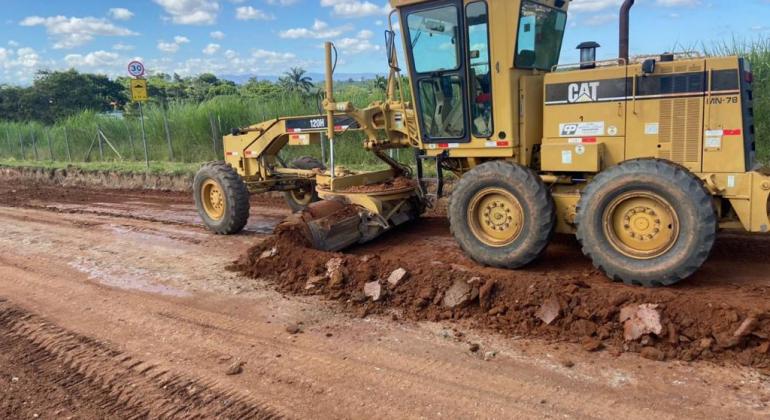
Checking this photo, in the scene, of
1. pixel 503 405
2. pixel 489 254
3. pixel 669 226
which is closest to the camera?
pixel 503 405

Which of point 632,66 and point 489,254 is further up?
point 632,66

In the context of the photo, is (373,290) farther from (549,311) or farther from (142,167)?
(142,167)

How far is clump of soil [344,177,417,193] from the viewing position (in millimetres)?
7258

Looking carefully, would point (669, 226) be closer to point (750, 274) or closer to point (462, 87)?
point (750, 274)

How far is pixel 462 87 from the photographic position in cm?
603

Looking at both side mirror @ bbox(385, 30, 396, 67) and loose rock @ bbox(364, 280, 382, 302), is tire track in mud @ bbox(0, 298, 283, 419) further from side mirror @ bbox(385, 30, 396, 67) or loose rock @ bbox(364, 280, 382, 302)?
side mirror @ bbox(385, 30, 396, 67)

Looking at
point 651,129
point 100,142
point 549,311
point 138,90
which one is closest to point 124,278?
point 549,311

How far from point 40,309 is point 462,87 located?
457 cm

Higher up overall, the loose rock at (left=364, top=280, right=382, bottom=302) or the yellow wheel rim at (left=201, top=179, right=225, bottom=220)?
the yellow wheel rim at (left=201, top=179, right=225, bottom=220)

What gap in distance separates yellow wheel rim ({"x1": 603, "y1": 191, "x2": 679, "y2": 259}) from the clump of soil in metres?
2.88

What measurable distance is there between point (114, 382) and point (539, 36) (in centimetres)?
494

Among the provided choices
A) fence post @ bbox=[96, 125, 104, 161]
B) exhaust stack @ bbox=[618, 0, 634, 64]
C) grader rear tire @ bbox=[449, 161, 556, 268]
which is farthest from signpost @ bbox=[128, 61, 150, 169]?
exhaust stack @ bbox=[618, 0, 634, 64]

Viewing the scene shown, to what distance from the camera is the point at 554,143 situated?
5.72 metres

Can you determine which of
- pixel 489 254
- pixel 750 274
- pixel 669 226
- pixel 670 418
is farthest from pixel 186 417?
pixel 750 274
